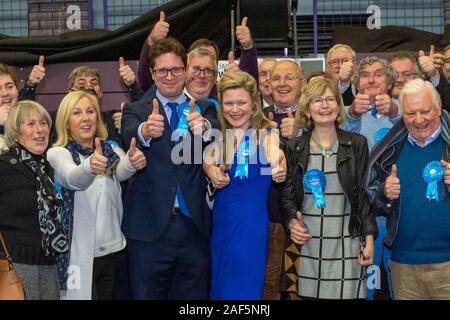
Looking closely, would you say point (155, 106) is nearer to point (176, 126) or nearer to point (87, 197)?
point (176, 126)

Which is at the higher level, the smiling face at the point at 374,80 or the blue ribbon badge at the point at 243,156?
the smiling face at the point at 374,80

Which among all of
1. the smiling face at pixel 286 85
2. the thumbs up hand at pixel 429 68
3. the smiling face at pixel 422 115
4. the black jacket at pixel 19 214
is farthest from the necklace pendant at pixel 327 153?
the black jacket at pixel 19 214

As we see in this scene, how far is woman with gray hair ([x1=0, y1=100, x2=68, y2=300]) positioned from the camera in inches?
177

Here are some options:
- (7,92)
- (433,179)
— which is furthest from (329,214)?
(7,92)

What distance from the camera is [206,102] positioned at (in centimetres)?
496

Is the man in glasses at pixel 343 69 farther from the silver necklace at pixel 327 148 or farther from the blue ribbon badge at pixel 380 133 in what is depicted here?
the silver necklace at pixel 327 148

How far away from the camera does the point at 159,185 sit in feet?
15.5

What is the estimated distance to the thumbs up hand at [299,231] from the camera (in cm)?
457

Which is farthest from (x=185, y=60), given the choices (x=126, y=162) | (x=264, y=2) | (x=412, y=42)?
(x=412, y=42)

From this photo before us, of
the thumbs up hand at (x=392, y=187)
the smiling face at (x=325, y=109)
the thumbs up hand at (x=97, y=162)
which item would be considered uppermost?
the smiling face at (x=325, y=109)

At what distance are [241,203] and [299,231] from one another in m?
0.39

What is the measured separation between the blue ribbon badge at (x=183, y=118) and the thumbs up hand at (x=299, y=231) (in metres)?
0.83

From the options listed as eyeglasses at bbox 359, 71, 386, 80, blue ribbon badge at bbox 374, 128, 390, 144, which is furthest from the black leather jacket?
eyeglasses at bbox 359, 71, 386, 80

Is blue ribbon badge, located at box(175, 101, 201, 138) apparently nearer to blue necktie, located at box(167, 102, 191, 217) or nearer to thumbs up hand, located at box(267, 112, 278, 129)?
blue necktie, located at box(167, 102, 191, 217)
